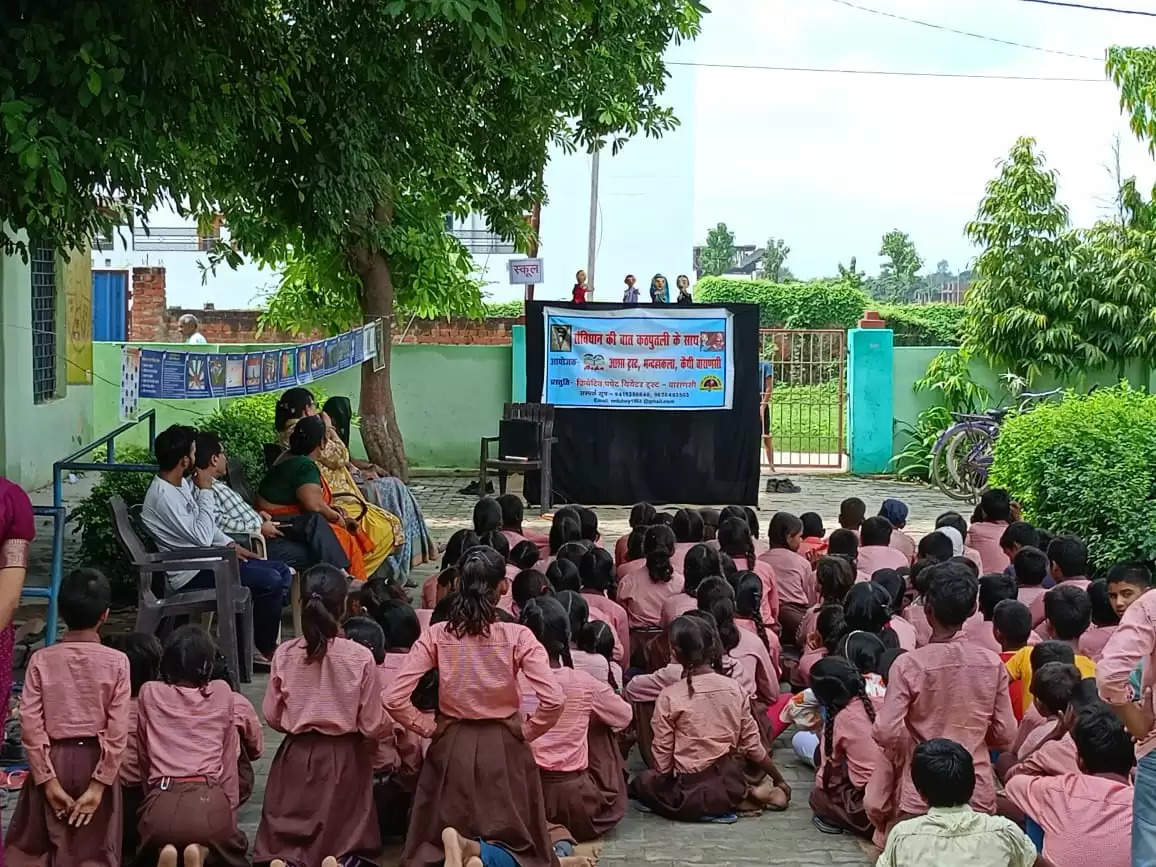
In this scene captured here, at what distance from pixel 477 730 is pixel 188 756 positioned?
38.6 inches

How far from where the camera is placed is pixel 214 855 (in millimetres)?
4762

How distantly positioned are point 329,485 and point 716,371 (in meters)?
5.62

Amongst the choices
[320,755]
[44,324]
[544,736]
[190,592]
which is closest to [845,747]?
[544,736]

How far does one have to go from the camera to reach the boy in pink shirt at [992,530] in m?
8.31

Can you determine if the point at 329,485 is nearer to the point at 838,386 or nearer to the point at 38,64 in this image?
the point at 38,64

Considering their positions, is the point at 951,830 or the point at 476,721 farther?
the point at 476,721

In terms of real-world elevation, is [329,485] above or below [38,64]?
below

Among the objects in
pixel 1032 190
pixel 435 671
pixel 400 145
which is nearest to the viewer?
pixel 435 671

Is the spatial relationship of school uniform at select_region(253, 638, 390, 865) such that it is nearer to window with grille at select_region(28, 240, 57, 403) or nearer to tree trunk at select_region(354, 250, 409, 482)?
tree trunk at select_region(354, 250, 409, 482)

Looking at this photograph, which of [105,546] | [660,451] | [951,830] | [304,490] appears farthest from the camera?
[660,451]

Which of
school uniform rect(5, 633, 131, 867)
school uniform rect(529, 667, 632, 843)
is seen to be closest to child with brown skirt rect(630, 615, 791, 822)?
school uniform rect(529, 667, 632, 843)

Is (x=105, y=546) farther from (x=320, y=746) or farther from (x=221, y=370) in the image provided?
(x=320, y=746)

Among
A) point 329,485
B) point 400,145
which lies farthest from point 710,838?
point 400,145

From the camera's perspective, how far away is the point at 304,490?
7.93 meters
